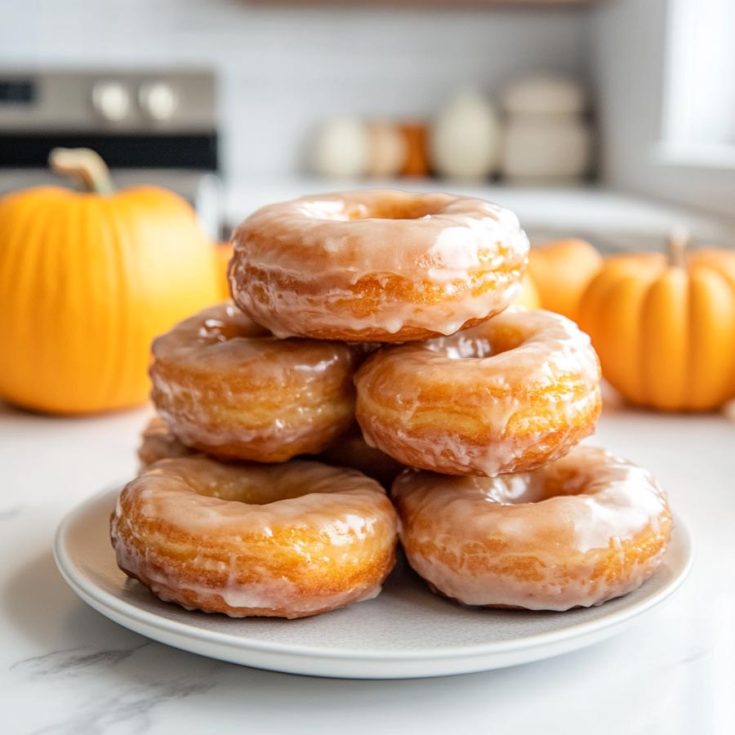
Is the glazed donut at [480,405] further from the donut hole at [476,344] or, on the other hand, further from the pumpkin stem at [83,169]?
the pumpkin stem at [83,169]

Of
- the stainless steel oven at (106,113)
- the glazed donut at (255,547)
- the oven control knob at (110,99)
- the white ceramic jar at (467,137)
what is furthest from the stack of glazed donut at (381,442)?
the white ceramic jar at (467,137)

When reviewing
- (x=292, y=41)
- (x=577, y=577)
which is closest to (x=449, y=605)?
(x=577, y=577)

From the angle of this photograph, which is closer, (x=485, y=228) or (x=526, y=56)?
(x=485, y=228)

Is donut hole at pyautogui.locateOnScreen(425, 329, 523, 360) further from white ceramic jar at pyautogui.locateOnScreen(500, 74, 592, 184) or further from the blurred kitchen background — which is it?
white ceramic jar at pyautogui.locateOnScreen(500, 74, 592, 184)

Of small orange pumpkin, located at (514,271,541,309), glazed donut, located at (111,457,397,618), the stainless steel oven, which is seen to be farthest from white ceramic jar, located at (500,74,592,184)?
glazed donut, located at (111,457,397,618)

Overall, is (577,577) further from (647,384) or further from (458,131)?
(458,131)

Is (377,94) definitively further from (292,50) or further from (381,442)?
(381,442)
